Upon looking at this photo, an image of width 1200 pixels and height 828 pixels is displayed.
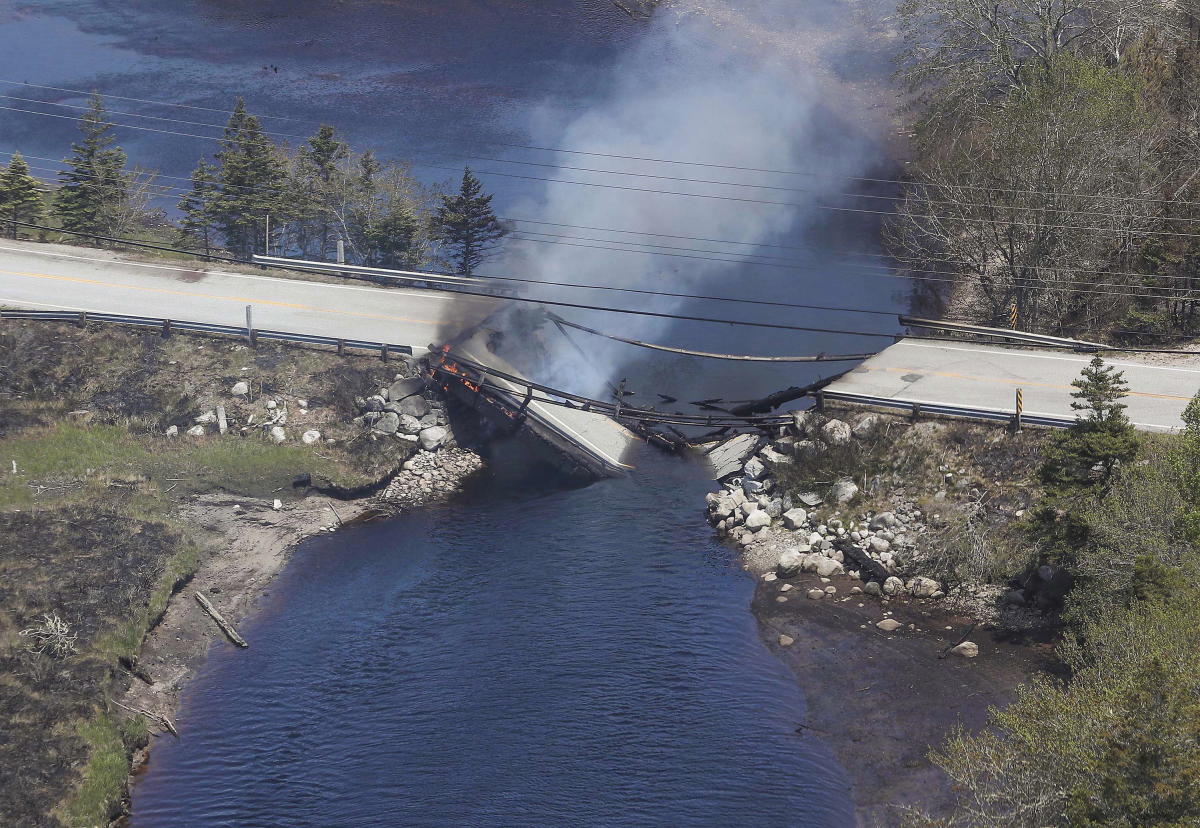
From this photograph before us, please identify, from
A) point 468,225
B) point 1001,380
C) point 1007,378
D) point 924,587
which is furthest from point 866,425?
point 468,225

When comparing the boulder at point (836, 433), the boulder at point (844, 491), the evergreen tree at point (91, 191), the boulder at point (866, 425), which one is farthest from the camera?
the evergreen tree at point (91, 191)

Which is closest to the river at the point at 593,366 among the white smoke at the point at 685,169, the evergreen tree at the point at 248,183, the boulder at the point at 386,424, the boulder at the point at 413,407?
the white smoke at the point at 685,169

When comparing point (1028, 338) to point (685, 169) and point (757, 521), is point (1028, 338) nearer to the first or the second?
point (757, 521)

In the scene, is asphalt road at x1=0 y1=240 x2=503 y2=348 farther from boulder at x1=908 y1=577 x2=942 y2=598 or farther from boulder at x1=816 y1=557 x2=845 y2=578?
boulder at x1=908 y1=577 x2=942 y2=598

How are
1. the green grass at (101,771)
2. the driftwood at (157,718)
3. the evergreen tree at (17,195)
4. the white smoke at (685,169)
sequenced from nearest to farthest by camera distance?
the green grass at (101,771) → the driftwood at (157,718) → the evergreen tree at (17,195) → the white smoke at (685,169)

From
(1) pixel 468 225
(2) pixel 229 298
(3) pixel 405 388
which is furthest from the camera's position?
(1) pixel 468 225

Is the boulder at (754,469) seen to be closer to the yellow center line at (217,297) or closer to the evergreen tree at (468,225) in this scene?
the yellow center line at (217,297)

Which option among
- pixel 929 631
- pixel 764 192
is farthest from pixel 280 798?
pixel 764 192

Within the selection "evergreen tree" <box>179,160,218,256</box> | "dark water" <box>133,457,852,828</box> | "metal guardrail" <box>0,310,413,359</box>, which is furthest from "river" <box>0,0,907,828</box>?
"evergreen tree" <box>179,160,218,256</box>
